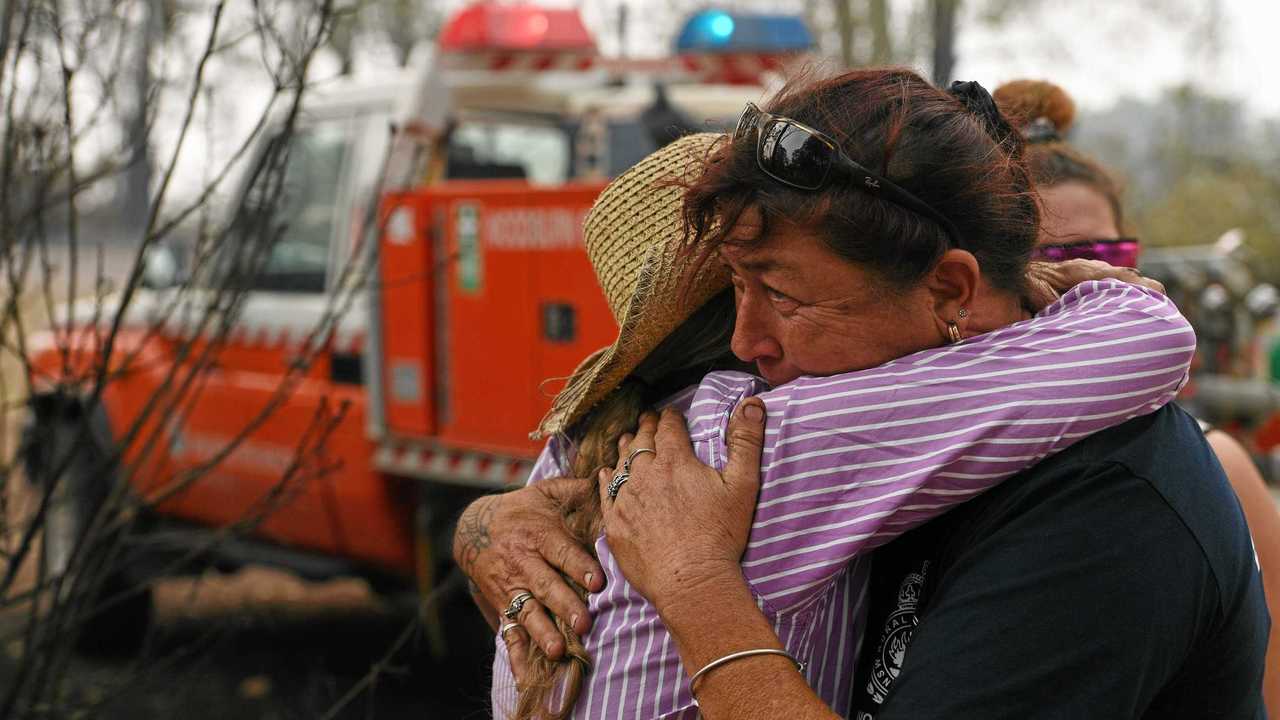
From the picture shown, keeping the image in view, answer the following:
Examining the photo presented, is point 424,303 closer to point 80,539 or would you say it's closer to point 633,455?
point 80,539

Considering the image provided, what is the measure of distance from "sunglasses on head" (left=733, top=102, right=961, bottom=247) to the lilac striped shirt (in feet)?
0.49

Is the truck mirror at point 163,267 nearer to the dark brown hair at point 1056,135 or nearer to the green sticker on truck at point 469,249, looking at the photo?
the green sticker on truck at point 469,249

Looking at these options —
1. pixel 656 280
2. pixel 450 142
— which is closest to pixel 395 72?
pixel 450 142

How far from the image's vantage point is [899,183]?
129cm

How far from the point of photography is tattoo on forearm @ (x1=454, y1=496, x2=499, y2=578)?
1703 mm

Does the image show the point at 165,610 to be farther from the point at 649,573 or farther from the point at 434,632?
the point at 649,573

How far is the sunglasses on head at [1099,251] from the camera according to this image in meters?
1.97

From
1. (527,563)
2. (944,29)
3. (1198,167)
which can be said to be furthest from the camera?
(1198,167)

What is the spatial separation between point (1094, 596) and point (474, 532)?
2.87ft

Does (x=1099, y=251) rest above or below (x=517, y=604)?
above

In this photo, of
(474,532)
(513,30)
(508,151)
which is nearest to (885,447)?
(474,532)

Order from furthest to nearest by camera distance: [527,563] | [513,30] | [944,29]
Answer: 1. [944,29]
2. [513,30]
3. [527,563]

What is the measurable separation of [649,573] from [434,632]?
406cm

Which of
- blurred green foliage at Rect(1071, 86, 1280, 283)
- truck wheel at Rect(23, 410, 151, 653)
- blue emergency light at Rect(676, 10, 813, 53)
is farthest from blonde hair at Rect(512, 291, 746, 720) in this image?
blurred green foliage at Rect(1071, 86, 1280, 283)
